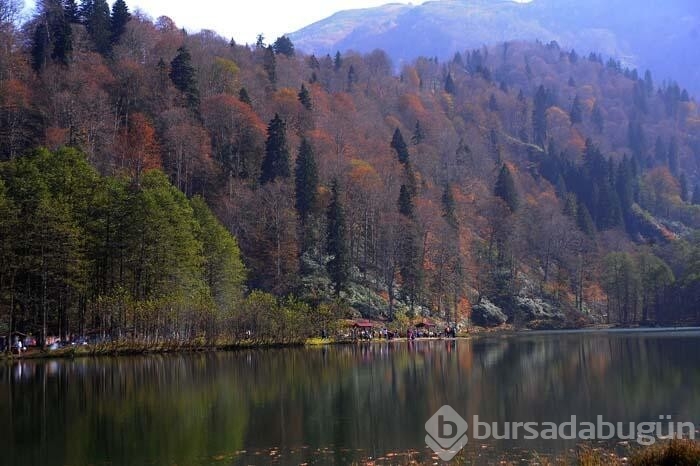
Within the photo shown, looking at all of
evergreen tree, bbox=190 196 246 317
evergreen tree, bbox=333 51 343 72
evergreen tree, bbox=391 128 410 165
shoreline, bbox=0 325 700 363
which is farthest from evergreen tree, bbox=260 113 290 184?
evergreen tree, bbox=333 51 343 72

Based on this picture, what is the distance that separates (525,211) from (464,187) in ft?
38.3

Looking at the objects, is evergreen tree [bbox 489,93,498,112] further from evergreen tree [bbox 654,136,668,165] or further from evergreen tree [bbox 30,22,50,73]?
evergreen tree [bbox 30,22,50,73]

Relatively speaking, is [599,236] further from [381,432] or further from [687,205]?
[381,432]

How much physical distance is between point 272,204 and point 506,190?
2194 inches

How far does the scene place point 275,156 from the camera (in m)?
86.8

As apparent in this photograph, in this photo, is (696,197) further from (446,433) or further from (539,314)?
(446,433)

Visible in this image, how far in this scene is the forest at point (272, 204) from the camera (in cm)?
5616

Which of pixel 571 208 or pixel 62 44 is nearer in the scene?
pixel 62 44

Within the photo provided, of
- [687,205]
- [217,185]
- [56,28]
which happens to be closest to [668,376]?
[217,185]

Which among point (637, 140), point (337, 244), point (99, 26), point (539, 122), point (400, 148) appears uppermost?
point (99, 26)

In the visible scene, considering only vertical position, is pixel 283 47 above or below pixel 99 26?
above

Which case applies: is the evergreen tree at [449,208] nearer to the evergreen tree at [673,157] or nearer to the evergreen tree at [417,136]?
the evergreen tree at [417,136]

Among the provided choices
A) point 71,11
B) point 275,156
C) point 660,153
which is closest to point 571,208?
point 275,156

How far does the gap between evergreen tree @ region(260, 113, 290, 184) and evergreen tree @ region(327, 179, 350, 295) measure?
843 centimetres
